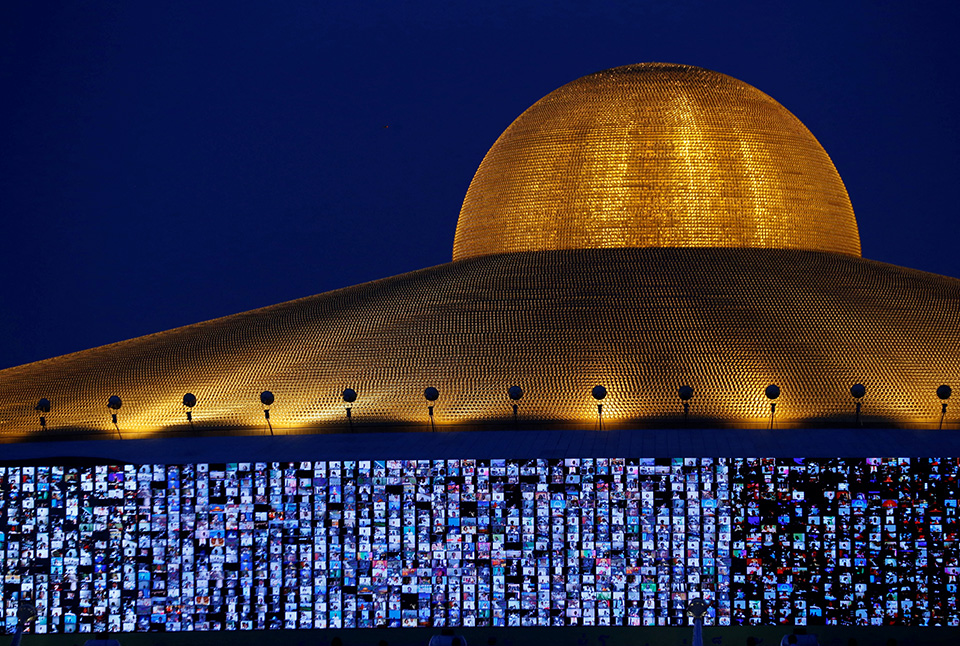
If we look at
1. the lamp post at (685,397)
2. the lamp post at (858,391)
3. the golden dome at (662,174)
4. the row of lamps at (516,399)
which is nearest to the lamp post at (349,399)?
the row of lamps at (516,399)

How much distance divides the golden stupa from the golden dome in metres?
0.06

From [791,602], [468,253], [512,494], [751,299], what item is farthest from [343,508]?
[468,253]

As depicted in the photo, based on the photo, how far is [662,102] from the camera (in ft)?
124

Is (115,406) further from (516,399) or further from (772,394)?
(772,394)

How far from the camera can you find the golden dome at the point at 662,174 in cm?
3662

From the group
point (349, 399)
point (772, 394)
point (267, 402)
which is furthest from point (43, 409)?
point (772, 394)

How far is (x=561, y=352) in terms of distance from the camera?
102 ft

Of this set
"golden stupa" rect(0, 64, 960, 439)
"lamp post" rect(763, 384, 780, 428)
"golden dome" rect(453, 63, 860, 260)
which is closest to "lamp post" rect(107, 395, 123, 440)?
"golden stupa" rect(0, 64, 960, 439)

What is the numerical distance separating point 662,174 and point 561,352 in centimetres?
785

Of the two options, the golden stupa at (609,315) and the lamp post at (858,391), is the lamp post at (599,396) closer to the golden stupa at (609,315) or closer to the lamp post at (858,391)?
the golden stupa at (609,315)

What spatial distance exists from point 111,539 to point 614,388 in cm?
1058

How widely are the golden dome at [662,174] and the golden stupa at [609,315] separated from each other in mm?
56

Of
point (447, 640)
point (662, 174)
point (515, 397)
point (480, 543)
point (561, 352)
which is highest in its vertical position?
point (662, 174)

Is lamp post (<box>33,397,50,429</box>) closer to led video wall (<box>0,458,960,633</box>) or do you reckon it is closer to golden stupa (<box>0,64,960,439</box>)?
golden stupa (<box>0,64,960,439</box>)
